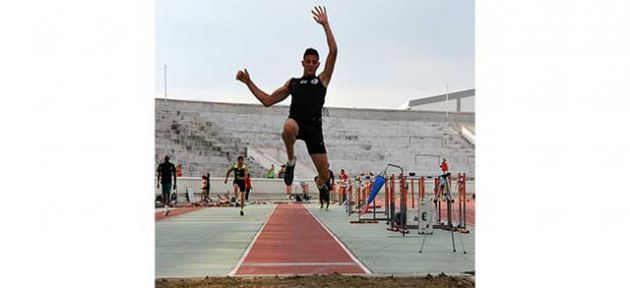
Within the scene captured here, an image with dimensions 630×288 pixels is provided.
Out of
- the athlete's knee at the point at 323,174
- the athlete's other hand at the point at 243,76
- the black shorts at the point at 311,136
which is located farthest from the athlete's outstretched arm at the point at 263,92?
the athlete's knee at the point at 323,174

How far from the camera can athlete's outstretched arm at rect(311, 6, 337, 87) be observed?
5172 mm

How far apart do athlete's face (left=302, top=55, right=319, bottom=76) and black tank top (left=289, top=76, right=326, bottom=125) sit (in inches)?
1.5

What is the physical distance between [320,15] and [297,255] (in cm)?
177

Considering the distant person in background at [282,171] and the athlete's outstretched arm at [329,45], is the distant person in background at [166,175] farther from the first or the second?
the athlete's outstretched arm at [329,45]

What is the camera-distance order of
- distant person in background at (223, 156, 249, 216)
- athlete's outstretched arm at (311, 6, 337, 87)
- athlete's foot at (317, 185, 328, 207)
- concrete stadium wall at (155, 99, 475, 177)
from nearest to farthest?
athlete's outstretched arm at (311, 6, 337, 87) → concrete stadium wall at (155, 99, 475, 177) → athlete's foot at (317, 185, 328, 207) → distant person in background at (223, 156, 249, 216)

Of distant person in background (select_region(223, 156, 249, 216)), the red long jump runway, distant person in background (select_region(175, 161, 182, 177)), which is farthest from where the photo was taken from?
distant person in background (select_region(223, 156, 249, 216))

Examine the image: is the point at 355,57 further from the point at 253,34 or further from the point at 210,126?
the point at 210,126

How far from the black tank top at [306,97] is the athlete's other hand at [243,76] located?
0.33m

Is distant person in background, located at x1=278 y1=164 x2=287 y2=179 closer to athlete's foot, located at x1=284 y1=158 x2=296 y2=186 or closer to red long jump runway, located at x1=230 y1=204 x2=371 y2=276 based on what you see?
athlete's foot, located at x1=284 y1=158 x2=296 y2=186

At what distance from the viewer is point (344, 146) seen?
578cm

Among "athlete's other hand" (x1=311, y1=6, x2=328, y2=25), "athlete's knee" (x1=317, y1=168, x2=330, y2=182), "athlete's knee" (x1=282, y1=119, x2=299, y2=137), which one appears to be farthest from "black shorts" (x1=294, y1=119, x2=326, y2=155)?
"athlete's other hand" (x1=311, y1=6, x2=328, y2=25)

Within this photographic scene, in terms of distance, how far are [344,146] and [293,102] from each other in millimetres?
749

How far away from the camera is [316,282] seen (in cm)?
468
